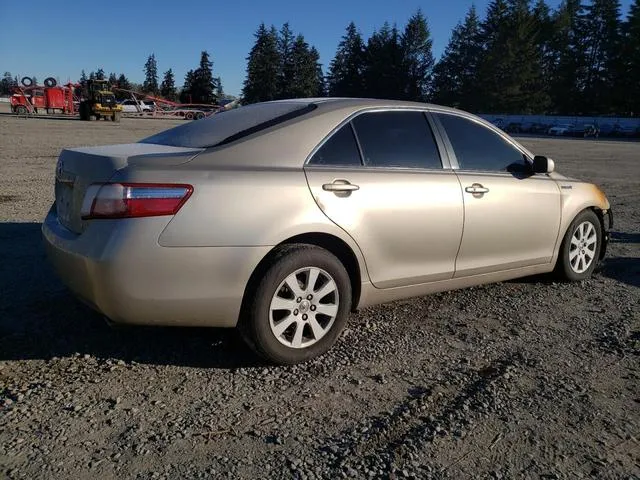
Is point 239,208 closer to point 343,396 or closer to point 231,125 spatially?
point 231,125

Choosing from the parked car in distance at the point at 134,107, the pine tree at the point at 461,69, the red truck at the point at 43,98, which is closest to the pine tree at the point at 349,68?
the pine tree at the point at 461,69

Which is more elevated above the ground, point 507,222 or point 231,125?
point 231,125

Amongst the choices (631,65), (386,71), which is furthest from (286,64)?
(631,65)

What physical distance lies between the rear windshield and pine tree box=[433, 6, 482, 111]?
87797 millimetres

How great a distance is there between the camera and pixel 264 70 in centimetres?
9800

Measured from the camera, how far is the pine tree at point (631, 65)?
7444cm

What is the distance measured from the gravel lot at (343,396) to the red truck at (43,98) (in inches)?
1819

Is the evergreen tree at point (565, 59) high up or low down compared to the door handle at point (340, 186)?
up

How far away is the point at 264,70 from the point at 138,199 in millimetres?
99724

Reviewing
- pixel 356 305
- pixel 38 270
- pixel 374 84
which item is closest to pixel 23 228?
pixel 38 270

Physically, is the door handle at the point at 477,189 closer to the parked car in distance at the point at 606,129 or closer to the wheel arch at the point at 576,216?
the wheel arch at the point at 576,216

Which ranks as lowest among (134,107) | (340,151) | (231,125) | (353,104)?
(134,107)

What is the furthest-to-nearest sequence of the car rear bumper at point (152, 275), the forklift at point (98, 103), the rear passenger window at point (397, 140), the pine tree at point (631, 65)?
1. the pine tree at point (631, 65)
2. the forklift at point (98, 103)
3. the rear passenger window at point (397, 140)
4. the car rear bumper at point (152, 275)

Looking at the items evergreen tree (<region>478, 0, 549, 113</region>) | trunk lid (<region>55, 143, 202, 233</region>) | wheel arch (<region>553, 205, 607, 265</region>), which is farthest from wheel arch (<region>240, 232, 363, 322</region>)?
evergreen tree (<region>478, 0, 549, 113</region>)
